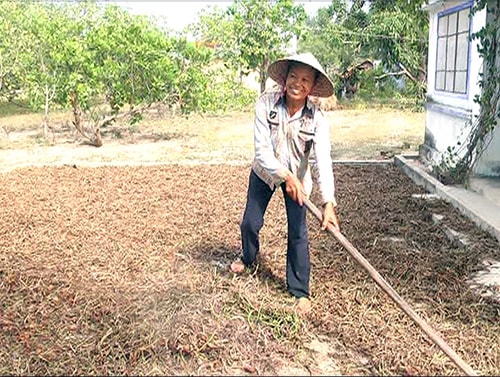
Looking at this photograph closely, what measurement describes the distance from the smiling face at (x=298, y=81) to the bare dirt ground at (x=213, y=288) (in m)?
1.26

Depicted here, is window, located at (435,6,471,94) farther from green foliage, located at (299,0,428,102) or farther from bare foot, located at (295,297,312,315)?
green foliage, located at (299,0,428,102)

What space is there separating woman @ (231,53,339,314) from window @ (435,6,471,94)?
4496 mm

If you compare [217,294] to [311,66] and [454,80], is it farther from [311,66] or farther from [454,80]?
[454,80]

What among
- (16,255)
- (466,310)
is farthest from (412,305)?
(16,255)

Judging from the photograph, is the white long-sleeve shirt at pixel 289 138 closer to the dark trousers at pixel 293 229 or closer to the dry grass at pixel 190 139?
the dark trousers at pixel 293 229

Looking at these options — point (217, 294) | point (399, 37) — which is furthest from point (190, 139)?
point (217, 294)

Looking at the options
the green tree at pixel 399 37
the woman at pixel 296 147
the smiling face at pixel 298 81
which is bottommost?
the woman at pixel 296 147

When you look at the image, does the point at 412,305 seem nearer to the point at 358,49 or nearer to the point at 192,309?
the point at 192,309

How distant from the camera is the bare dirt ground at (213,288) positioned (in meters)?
2.91

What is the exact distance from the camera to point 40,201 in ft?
21.1

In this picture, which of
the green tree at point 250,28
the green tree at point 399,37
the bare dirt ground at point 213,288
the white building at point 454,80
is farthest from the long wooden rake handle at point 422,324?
the green tree at point 250,28

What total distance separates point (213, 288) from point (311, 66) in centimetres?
155

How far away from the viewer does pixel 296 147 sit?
340 cm

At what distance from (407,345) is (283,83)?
168cm
